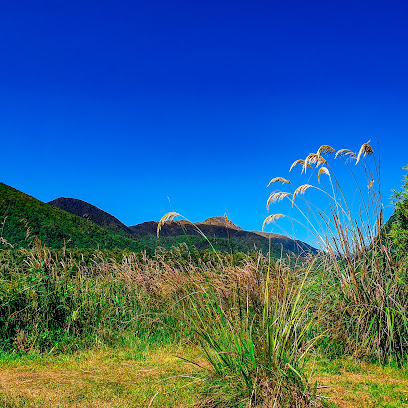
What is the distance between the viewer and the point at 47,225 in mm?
22031

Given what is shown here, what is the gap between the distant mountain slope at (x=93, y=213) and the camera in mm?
37719

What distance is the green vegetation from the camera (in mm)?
3293

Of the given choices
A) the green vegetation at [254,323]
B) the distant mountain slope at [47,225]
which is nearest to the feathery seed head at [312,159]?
the green vegetation at [254,323]

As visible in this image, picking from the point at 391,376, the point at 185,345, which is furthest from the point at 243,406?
the point at 185,345

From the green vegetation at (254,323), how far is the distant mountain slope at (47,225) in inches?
564

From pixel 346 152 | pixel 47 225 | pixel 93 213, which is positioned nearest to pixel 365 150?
pixel 346 152

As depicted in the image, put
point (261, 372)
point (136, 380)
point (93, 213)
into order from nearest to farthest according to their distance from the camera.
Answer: point (261, 372)
point (136, 380)
point (93, 213)

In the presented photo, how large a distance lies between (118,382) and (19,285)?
2.76m

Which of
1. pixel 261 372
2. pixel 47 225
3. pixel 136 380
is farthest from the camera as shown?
pixel 47 225

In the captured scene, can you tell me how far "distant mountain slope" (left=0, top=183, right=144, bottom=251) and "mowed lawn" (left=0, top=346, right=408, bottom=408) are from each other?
15.3m

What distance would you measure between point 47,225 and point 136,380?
763 inches

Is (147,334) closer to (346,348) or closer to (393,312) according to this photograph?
(346,348)

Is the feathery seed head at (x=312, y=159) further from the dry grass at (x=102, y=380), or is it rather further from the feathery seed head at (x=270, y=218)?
the dry grass at (x=102, y=380)

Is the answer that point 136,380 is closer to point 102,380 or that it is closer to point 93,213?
point 102,380
